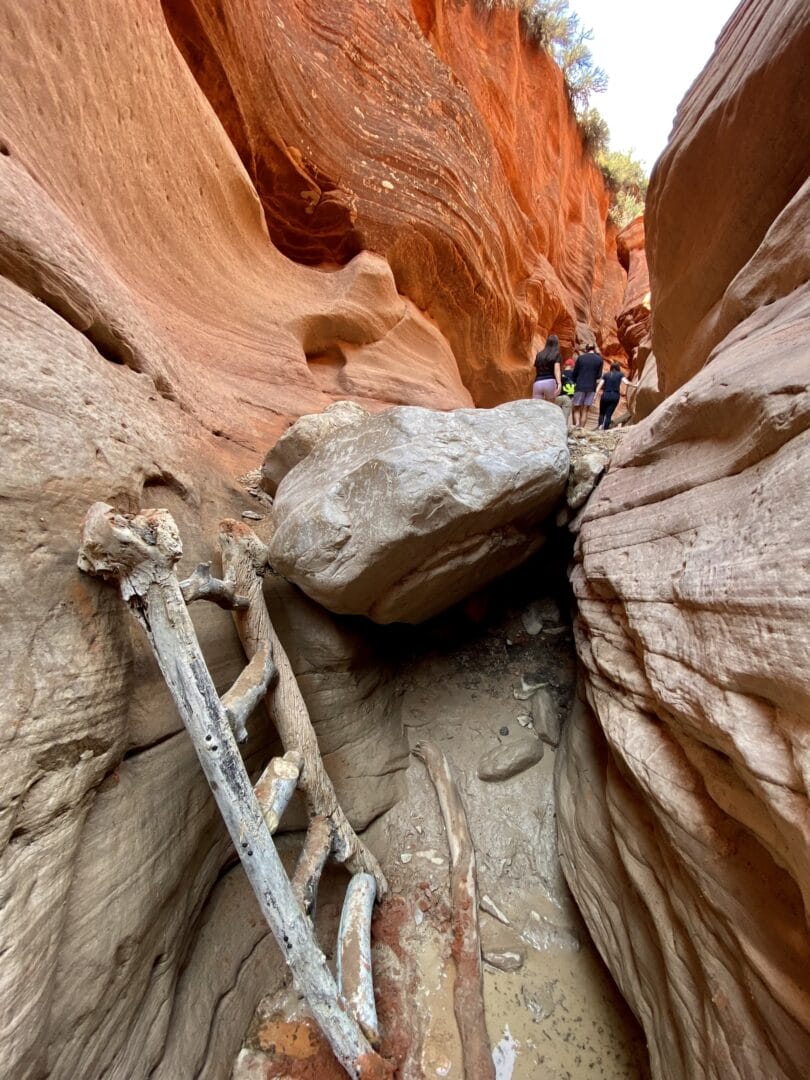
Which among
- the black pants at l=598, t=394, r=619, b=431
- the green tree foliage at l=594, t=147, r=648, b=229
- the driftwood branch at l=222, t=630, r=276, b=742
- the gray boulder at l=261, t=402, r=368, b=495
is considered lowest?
the driftwood branch at l=222, t=630, r=276, b=742

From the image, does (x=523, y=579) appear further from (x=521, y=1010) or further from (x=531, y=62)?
(x=531, y=62)

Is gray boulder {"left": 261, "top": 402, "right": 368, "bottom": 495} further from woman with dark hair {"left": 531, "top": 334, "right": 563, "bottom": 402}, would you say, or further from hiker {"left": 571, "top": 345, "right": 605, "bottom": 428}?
woman with dark hair {"left": 531, "top": 334, "right": 563, "bottom": 402}

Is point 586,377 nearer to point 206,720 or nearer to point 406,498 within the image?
point 406,498

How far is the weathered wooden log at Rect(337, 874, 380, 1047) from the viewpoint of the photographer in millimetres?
1734

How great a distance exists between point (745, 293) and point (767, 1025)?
259 centimetres

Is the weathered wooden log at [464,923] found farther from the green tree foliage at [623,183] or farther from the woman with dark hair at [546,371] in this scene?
the green tree foliage at [623,183]

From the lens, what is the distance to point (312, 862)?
6.13 feet

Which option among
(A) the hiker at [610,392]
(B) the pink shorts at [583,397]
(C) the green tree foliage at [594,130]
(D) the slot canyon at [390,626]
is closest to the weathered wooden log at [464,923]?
(D) the slot canyon at [390,626]

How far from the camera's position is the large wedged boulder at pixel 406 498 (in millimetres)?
1864

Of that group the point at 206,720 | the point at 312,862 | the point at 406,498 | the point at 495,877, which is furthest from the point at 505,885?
the point at 406,498

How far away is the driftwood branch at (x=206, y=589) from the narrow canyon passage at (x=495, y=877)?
1.63 metres

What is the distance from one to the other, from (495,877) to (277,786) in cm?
167

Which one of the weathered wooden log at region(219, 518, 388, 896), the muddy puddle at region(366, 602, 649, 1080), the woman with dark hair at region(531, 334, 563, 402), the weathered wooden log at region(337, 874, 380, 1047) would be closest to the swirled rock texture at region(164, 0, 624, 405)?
the woman with dark hair at region(531, 334, 563, 402)

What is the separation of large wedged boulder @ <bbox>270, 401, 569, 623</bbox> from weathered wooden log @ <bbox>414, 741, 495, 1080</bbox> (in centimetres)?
135
